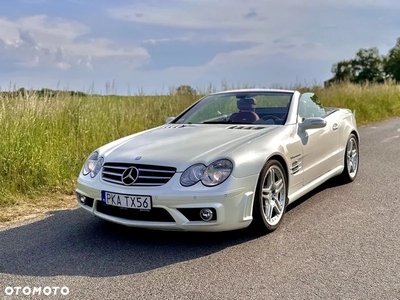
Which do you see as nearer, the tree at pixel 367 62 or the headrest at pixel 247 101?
the headrest at pixel 247 101

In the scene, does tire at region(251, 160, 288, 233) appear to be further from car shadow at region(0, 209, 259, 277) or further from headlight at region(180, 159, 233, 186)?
headlight at region(180, 159, 233, 186)

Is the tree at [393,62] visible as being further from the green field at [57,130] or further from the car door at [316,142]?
the car door at [316,142]

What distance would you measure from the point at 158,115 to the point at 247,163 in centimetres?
672

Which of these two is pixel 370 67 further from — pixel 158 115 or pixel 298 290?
pixel 298 290

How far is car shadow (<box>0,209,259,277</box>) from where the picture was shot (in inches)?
135

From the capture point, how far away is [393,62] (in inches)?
3000

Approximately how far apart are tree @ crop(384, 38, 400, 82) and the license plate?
7550cm

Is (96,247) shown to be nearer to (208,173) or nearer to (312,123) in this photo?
(208,173)

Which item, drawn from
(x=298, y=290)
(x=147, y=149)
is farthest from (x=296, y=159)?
(x=298, y=290)

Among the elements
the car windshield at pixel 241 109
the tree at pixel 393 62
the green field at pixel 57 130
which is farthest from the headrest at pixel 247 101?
the tree at pixel 393 62

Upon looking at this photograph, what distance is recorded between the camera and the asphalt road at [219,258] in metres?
3.01

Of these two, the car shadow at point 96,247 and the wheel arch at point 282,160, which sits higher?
the wheel arch at point 282,160

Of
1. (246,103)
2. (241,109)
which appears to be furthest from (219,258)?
(246,103)

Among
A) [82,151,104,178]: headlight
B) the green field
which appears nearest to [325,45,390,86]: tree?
the green field
